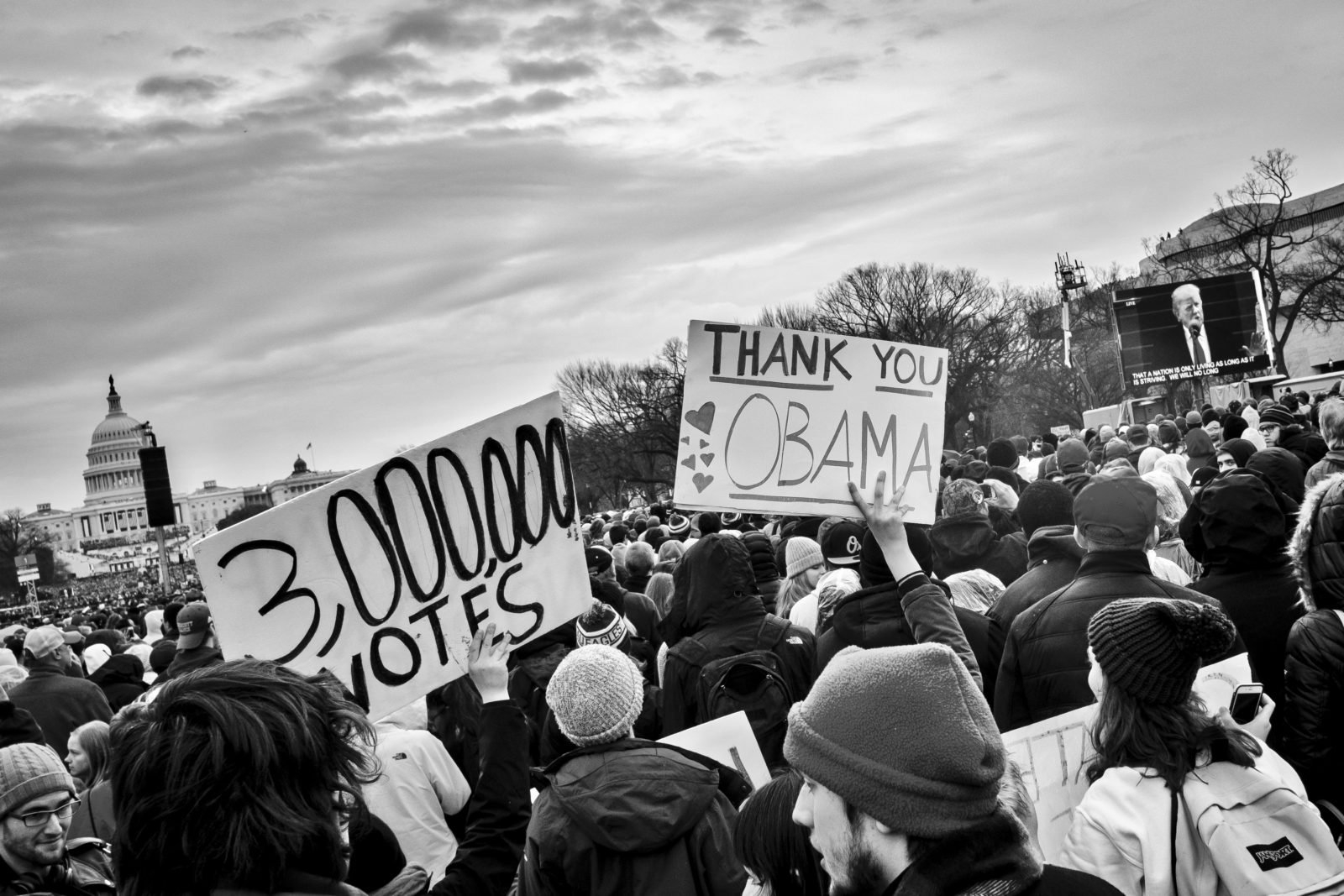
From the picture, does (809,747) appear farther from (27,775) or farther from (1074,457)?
(1074,457)

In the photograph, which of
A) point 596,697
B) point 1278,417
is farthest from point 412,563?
point 1278,417

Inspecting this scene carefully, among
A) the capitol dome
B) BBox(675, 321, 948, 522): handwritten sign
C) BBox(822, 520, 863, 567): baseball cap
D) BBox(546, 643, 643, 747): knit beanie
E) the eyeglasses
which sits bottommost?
the eyeglasses

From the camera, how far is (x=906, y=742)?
6.38 feet

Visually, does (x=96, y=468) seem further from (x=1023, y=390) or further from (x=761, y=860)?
(x=761, y=860)

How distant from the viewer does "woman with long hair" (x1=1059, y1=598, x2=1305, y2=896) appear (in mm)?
2732

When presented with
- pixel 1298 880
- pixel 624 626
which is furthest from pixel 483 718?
pixel 624 626

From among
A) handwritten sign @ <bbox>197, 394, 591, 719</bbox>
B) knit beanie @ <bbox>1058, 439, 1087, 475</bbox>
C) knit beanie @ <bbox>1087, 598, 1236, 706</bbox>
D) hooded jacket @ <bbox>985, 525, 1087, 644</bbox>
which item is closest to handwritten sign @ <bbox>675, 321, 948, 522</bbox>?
hooded jacket @ <bbox>985, 525, 1087, 644</bbox>

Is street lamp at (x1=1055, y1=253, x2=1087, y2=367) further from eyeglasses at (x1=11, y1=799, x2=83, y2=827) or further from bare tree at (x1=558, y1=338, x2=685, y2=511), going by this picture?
eyeglasses at (x1=11, y1=799, x2=83, y2=827)

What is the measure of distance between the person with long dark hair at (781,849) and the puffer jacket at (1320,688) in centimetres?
189

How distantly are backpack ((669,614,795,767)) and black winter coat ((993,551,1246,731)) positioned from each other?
2.44ft

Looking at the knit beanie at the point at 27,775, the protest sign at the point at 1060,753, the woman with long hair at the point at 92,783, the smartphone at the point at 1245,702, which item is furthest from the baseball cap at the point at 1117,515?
the woman with long hair at the point at 92,783

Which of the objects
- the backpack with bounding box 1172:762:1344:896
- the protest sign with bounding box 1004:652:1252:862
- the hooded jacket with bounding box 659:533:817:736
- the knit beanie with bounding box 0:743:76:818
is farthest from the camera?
the hooded jacket with bounding box 659:533:817:736

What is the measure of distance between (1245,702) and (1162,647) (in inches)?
18.4

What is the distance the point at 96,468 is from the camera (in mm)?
185125
